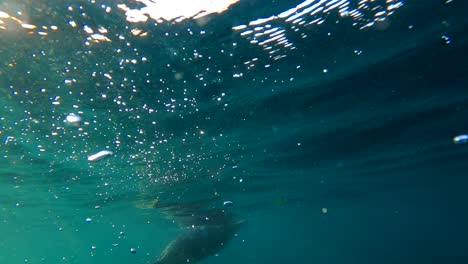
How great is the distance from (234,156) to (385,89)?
1002 centimetres

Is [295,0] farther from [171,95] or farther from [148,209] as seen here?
[148,209]

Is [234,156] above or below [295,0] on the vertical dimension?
below

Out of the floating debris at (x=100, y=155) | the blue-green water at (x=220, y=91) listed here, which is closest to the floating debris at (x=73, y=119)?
the blue-green water at (x=220, y=91)

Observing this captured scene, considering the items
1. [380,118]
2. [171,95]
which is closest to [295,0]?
[171,95]

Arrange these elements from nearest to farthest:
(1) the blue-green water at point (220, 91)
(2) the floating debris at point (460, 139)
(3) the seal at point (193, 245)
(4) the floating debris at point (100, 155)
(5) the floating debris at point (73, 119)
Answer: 1. (1) the blue-green water at point (220, 91)
2. (5) the floating debris at point (73, 119)
3. (4) the floating debris at point (100, 155)
4. (3) the seal at point (193, 245)
5. (2) the floating debris at point (460, 139)

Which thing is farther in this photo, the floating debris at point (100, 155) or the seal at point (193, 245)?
the seal at point (193, 245)

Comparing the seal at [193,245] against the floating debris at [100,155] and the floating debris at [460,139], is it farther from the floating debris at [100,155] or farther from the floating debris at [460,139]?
the floating debris at [460,139]

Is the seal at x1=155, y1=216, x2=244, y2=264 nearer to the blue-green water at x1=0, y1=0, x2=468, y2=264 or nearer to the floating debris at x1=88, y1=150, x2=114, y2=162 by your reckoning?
the blue-green water at x1=0, y1=0, x2=468, y2=264

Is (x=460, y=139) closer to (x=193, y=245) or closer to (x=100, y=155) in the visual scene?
(x=193, y=245)

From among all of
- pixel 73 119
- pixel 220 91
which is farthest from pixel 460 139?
pixel 73 119

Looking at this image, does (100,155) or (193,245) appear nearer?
(100,155)

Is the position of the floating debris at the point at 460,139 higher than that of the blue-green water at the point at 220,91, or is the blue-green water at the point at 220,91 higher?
the blue-green water at the point at 220,91

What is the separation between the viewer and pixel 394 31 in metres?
10.1

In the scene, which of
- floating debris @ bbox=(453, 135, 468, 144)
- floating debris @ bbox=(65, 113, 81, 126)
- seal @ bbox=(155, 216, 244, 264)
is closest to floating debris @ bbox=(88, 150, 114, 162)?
floating debris @ bbox=(65, 113, 81, 126)
